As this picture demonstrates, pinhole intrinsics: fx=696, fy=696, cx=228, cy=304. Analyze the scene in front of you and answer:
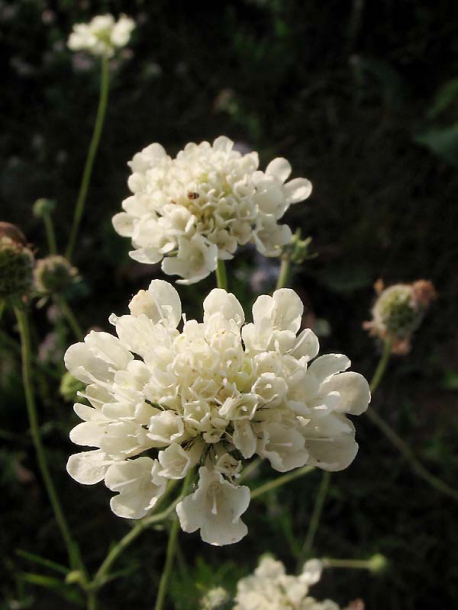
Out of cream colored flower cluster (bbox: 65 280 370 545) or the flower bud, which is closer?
cream colored flower cluster (bbox: 65 280 370 545)

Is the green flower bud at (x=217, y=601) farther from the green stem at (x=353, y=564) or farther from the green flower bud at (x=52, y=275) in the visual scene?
the green flower bud at (x=52, y=275)

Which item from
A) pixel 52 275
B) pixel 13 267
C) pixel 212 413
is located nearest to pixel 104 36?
pixel 52 275

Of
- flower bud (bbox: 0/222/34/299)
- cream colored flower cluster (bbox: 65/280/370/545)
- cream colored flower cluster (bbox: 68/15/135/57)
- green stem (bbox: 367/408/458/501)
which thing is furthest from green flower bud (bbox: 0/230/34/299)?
green stem (bbox: 367/408/458/501)

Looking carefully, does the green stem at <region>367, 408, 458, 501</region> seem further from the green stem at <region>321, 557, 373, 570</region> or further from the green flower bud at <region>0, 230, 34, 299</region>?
the green flower bud at <region>0, 230, 34, 299</region>

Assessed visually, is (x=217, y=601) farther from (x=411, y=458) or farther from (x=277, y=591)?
(x=411, y=458)

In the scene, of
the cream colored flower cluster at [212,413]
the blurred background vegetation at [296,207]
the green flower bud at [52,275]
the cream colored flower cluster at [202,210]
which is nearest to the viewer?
the cream colored flower cluster at [212,413]

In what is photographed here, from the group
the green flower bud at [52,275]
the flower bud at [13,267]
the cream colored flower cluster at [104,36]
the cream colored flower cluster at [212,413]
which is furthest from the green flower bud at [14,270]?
the cream colored flower cluster at [104,36]

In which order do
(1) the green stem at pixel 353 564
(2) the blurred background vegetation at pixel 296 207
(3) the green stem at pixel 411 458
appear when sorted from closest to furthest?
(1) the green stem at pixel 353 564, (3) the green stem at pixel 411 458, (2) the blurred background vegetation at pixel 296 207

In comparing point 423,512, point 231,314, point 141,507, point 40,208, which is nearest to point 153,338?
point 231,314
